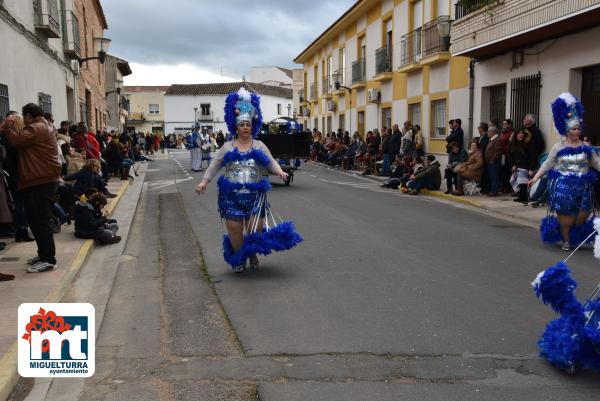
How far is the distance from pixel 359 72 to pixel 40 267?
2454 centimetres

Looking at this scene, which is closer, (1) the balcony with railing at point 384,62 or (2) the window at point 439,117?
(2) the window at point 439,117

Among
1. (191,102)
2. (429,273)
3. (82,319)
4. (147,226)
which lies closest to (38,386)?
(82,319)

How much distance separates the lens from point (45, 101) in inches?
561

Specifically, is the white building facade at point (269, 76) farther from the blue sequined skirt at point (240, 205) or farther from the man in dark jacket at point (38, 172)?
the blue sequined skirt at point (240, 205)

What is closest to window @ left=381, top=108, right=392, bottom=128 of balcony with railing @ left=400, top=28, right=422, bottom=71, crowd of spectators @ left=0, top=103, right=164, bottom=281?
balcony with railing @ left=400, top=28, right=422, bottom=71

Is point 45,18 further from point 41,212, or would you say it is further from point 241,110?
point 241,110

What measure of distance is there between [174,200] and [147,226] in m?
3.62

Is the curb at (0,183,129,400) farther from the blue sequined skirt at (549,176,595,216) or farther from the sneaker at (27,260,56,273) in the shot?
the blue sequined skirt at (549,176,595,216)

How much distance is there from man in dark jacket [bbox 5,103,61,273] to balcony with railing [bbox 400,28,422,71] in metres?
16.5

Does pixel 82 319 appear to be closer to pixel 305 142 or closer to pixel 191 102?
pixel 305 142

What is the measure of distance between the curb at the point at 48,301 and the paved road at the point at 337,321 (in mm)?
280

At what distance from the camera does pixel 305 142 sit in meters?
17.9

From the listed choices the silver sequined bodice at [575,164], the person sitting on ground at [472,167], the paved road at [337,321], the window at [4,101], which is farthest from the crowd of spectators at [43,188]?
the person sitting on ground at [472,167]

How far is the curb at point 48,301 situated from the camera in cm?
376
